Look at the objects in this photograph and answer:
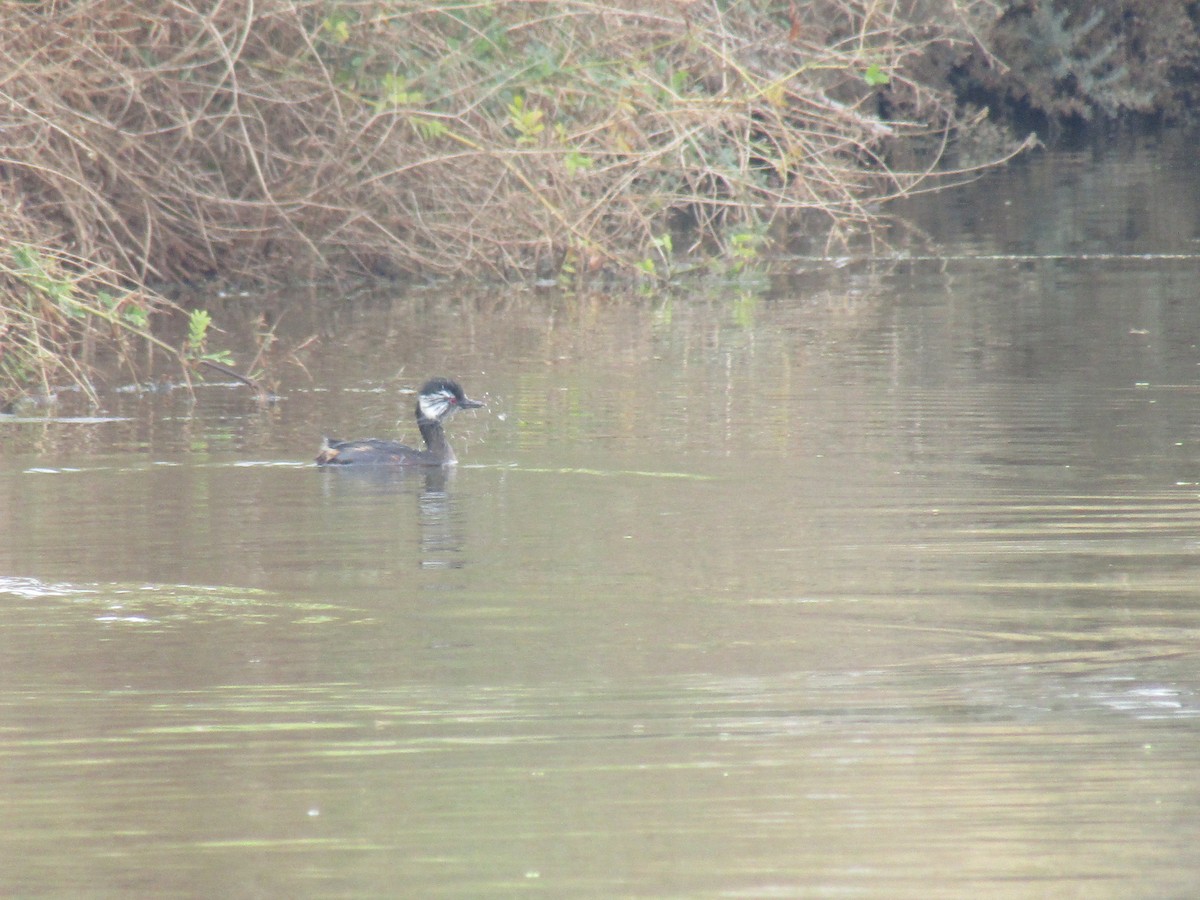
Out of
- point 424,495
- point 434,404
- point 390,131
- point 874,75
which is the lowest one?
point 424,495

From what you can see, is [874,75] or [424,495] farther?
[874,75]

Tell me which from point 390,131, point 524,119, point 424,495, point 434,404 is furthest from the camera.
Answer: point 390,131

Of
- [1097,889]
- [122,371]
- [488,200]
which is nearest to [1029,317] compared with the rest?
[488,200]

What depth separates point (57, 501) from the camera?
9.66 m

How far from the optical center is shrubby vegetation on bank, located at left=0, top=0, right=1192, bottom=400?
16750mm

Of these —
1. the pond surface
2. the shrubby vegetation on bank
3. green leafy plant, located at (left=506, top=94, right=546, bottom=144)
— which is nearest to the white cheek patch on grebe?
the pond surface

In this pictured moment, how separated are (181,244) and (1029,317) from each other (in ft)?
22.2

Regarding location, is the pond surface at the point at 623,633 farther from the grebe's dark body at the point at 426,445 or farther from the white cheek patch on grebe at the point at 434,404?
the white cheek patch on grebe at the point at 434,404

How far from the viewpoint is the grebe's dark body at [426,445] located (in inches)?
415

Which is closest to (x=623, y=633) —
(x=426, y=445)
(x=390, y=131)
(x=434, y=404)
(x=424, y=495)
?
(x=424, y=495)

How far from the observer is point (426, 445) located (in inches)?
438

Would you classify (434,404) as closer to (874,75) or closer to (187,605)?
(187,605)

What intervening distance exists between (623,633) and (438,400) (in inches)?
174

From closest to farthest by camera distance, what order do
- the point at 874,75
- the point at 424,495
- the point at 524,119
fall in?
the point at 424,495 → the point at 524,119 → the point at 874,75
